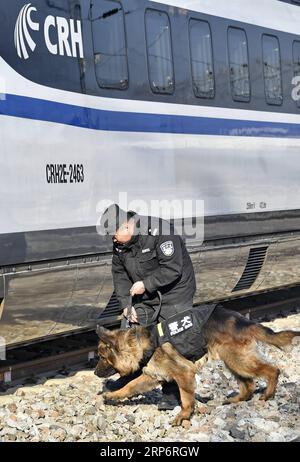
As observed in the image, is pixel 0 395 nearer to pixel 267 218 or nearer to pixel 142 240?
pixel 142 240

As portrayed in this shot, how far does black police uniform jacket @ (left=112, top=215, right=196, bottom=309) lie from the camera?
682 centimetres

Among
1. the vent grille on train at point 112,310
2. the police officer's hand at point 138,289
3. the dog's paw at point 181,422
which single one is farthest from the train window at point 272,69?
the dog's paw at point 181,422

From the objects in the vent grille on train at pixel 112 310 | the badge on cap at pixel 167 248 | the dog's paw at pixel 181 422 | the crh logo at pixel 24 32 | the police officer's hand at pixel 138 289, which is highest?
the crh logo at pixel 24 32

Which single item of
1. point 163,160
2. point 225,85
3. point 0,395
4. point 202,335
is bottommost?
point 0,395

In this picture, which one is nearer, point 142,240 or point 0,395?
point 142,240

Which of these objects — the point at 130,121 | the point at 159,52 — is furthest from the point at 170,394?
the point at 159,52

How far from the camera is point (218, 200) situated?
898cm

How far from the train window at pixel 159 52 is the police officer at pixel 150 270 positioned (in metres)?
1.64

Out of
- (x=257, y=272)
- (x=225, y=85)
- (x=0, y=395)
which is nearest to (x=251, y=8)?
(x=225, y=85)

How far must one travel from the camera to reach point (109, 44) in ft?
25.5

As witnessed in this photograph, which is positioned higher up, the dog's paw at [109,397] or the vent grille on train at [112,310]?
the vent grille on train at [112,310]

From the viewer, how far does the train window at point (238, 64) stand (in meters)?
9.35

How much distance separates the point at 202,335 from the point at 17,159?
2.01 metres

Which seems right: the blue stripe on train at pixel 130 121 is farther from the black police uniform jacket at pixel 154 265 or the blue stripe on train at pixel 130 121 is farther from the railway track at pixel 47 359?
the railway track at pixel 47 359
